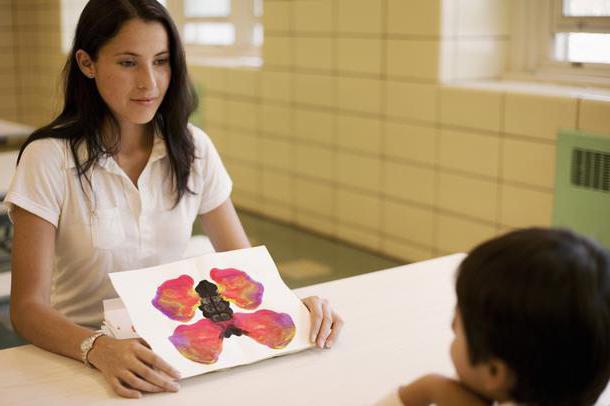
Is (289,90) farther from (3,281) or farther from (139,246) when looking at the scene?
(139,246)

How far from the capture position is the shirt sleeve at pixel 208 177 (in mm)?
1858

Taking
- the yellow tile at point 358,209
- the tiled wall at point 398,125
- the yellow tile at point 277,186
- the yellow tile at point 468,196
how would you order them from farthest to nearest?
the yellow tile at point 277,186 < the yellow tile at point 358,209 < the yellow tile at point 468,196 < the tiled wall at point 398,125

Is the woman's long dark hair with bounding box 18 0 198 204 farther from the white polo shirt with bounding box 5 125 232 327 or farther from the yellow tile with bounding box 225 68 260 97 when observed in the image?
the yellow tile with bounding box 225 68 260 97

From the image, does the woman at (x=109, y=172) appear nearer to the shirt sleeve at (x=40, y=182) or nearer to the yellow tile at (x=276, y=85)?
the shirt sleeve at (x=40, y=182)

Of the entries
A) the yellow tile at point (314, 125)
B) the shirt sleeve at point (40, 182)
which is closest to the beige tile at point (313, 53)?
the yellow tile at point (314, 125)

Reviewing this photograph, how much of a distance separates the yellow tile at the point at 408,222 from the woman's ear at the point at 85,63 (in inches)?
93.9

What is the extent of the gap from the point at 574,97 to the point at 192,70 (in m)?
3.03

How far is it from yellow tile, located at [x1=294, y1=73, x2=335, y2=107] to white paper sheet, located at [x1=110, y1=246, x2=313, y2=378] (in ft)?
9.74

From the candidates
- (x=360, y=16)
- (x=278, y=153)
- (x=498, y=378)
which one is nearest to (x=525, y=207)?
(x=360, y=16)

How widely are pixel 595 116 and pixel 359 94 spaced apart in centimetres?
140

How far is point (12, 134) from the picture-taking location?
4074 mm

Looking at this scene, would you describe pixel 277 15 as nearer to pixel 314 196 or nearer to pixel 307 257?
pixel 314 196

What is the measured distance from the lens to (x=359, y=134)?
4.16 metres

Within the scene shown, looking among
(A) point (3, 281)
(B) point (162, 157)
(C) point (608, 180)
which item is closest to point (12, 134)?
(A) point (3, 281)
